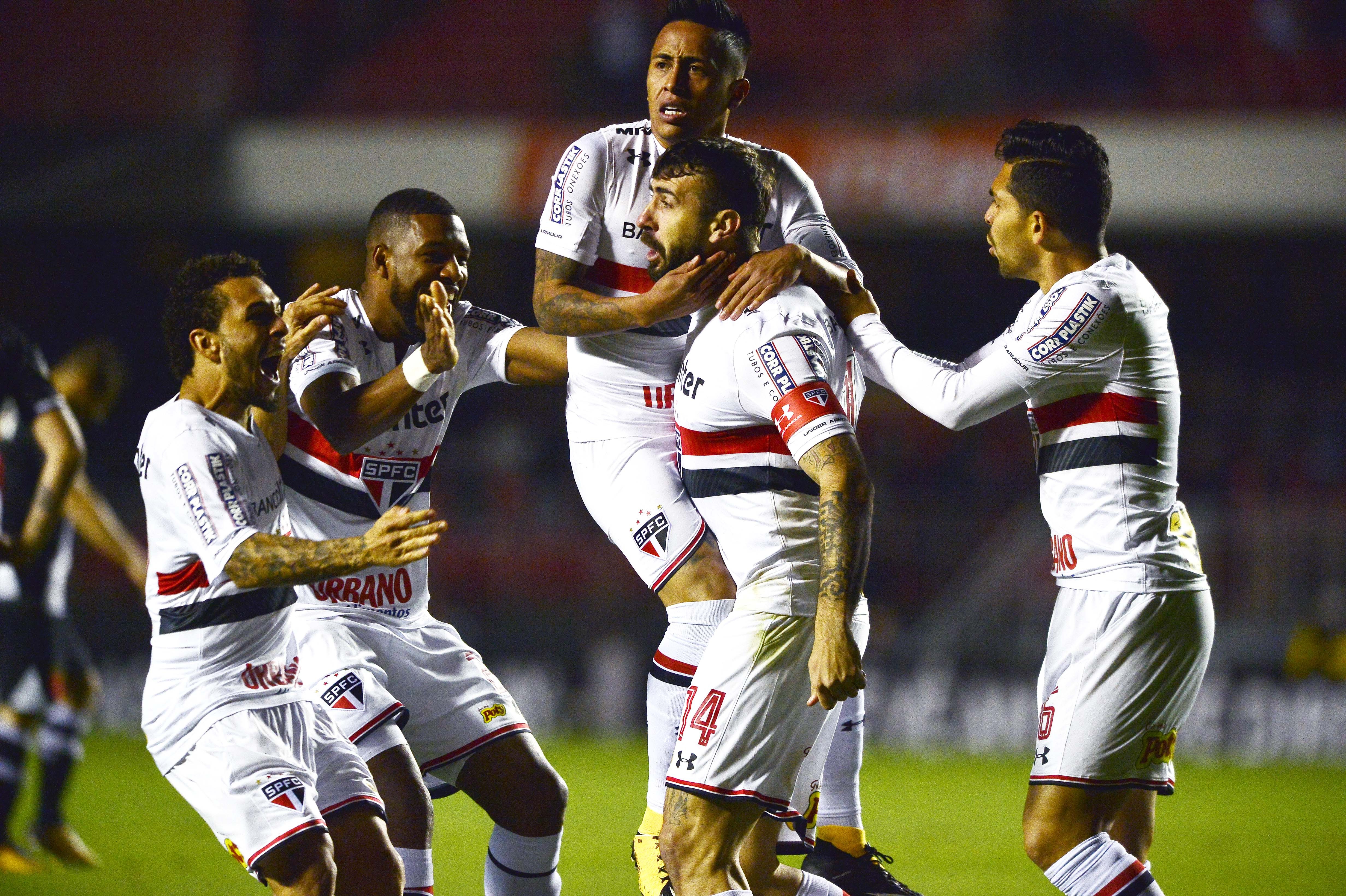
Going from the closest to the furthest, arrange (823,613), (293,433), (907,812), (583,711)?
1. (823,613)
2. (293,433)
3. (907,812)
4. (583,711)

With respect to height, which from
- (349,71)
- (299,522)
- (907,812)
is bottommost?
(907,812)

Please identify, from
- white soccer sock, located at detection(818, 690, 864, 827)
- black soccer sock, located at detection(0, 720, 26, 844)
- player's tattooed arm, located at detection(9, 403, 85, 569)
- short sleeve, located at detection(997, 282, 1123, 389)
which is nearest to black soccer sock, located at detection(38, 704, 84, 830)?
black soccer sock, located at detection(0, 720, 26, 844)

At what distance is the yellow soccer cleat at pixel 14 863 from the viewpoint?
620 cm

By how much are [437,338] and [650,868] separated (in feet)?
5.07

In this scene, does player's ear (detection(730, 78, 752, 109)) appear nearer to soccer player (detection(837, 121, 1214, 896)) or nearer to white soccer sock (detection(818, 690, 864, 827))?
soccer player (detection(837, 121, 1214, 896))

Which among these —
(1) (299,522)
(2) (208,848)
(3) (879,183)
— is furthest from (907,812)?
(3) (879,183)

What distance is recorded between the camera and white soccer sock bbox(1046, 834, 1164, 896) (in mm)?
3658

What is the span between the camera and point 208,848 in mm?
7098

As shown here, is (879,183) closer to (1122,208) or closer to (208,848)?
(1122,208)

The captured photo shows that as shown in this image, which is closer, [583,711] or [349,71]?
[583,711]

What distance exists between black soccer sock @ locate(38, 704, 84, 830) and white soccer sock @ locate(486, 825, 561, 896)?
317 centimetres

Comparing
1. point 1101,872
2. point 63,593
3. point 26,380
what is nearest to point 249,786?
point 1101,872

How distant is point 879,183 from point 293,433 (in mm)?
11626

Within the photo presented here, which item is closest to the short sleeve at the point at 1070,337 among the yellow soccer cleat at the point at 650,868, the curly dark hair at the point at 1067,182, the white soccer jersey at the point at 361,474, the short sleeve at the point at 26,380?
the curly dark hair at the point at 1067,182
